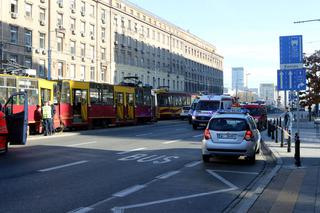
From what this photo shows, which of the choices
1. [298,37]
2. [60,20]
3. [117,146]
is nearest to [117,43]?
[60,20]

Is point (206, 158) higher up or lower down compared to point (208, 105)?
lower down

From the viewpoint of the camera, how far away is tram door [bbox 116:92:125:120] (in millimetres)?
36656

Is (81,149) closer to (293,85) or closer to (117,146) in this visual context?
(117,146)

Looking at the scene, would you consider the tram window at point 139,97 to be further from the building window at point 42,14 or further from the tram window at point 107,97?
the building window at point 42,14

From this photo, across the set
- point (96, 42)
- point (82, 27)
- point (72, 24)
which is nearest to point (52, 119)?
point (72, 24)

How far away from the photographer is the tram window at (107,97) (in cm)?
3443

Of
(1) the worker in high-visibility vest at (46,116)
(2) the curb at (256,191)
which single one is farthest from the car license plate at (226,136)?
(1) the worker in high-visibility vest at (46,116)

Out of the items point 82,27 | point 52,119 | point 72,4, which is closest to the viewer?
point 52,119

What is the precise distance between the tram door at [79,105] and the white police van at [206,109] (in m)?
8.12

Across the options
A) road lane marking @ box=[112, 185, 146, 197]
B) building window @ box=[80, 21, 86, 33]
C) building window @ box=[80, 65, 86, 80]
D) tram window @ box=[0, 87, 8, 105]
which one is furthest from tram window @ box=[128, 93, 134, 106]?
building window @ box=[80, 21, 86, 33]

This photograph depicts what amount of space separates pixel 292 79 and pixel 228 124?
261cm

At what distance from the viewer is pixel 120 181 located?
10.2 m

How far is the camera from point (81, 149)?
17.4m

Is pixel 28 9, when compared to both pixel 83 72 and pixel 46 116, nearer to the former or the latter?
pixel 83 72
